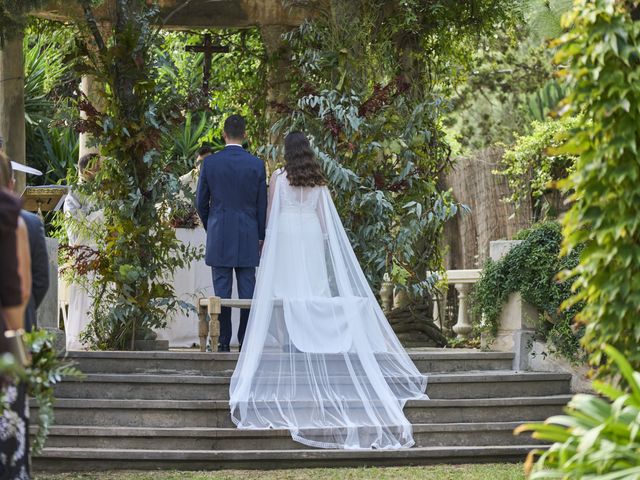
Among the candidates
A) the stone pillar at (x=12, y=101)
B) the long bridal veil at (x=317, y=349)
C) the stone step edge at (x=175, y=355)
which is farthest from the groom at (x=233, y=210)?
the stone pillar at (x=12, y=101)

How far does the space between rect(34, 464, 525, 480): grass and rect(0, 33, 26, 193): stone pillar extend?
461 cm

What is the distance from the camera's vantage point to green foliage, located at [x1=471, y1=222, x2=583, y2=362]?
934cm

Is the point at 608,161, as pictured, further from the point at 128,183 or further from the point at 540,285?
the point at 128,183

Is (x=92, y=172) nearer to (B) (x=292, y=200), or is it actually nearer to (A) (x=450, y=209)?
(B) (x=292, y=200)

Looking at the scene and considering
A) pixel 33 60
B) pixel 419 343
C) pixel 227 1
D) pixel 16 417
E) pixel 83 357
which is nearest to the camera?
pixel 16 417

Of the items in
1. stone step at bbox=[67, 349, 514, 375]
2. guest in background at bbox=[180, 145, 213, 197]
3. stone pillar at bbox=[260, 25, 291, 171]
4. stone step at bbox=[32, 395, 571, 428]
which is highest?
stone pillar at bbox=[260, 25, 291, 171]

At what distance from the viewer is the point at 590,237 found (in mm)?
5367

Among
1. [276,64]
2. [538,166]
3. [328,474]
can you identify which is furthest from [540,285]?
[276,64]

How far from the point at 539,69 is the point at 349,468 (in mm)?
16544

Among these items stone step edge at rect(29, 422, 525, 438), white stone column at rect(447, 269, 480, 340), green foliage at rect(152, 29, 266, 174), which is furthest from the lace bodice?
white stone column at rect(447, 269, 480, 340)

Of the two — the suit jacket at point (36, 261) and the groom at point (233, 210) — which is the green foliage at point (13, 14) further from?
the suit jacket at point (36, 261)

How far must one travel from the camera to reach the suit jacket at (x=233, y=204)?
9.45 metres

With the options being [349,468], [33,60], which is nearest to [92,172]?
[349,468]

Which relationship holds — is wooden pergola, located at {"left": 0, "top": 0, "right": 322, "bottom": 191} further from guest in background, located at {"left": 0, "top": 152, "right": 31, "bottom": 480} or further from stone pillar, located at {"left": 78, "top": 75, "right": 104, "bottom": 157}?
guest in background, located at {"left": 0, "top": 152, "right": 31, "bottom": 480}
